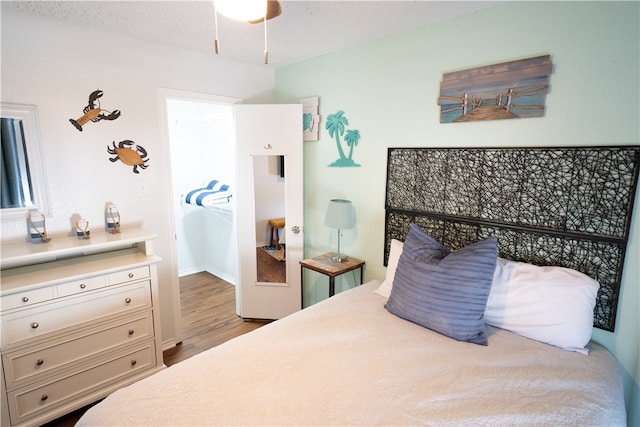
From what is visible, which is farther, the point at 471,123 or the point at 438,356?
the point at 471,123

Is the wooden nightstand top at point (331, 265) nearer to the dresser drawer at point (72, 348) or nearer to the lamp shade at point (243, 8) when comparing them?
the dresser drawer at point (72, 348)

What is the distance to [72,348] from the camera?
80.2 inches

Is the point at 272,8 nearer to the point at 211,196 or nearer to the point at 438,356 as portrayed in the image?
the point at 438,356

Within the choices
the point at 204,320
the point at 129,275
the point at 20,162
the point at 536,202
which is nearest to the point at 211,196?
the point at 204,320

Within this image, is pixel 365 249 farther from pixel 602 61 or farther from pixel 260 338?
pixel 602 61

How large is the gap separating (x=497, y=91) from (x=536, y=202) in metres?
0.68

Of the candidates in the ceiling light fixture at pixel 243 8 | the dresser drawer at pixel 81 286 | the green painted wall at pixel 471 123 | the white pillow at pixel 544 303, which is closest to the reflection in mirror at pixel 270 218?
the green painted wall at pixel 471 123

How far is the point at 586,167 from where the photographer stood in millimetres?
1664

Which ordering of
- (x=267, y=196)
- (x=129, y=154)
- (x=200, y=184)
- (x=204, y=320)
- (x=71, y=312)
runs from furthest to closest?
(x=200, y=184), (x=204, y=320), (x=267, y=196), (x=129, y=154), (x=71, y=312)

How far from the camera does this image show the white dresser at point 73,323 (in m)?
1.86

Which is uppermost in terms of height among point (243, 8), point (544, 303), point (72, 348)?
point (243, 8)

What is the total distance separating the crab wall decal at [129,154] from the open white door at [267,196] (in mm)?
806

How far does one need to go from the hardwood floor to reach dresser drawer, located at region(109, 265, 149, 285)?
852 mm

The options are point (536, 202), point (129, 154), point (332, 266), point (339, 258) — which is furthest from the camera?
point (339, 258)
